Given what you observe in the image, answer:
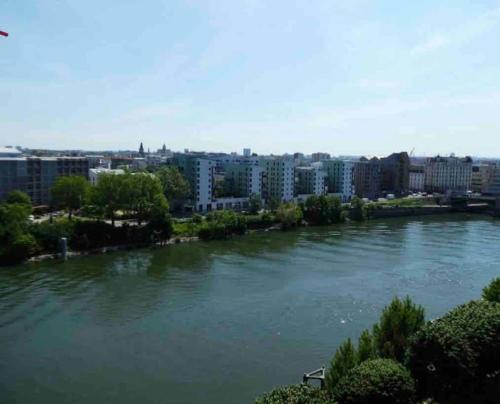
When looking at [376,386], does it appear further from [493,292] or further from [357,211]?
[357,211]

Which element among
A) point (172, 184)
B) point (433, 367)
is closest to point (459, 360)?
point (433, 367)

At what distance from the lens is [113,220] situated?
21219 mm

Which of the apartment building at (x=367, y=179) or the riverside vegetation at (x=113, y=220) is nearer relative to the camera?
the riverside vegetation at (x=113, y=220)

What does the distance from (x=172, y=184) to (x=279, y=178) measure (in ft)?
31.3

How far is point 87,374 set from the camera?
8539 mm

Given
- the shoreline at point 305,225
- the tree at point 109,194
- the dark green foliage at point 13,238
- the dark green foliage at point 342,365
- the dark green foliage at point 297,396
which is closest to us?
the dark green foliage at point 297,396

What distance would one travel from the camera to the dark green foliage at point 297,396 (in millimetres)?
5219

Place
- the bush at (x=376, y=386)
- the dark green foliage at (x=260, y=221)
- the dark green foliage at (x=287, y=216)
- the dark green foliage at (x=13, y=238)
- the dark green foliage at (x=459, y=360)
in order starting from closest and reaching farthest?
1. the bush at (x=376, y=386)
2. the dark green foliage at (x=459, y=360)
3. the dark green foliage at (x=13, y=238)
4. the dark green foliage at (x=260, y=221)
5. the dark green foliage at (x=287, y=216)

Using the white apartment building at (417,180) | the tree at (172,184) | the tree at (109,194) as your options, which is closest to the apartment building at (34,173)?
the tree at (172,184)

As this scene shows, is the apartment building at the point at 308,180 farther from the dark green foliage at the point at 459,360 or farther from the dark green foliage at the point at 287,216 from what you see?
the dark green foliage at the point at 459,360

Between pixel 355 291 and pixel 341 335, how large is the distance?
3627mm

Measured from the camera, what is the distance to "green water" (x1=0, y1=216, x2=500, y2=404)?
8352 millimetres

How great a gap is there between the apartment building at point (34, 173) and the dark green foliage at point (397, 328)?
22.4 metres

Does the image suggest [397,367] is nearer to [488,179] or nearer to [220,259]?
[220,259]
